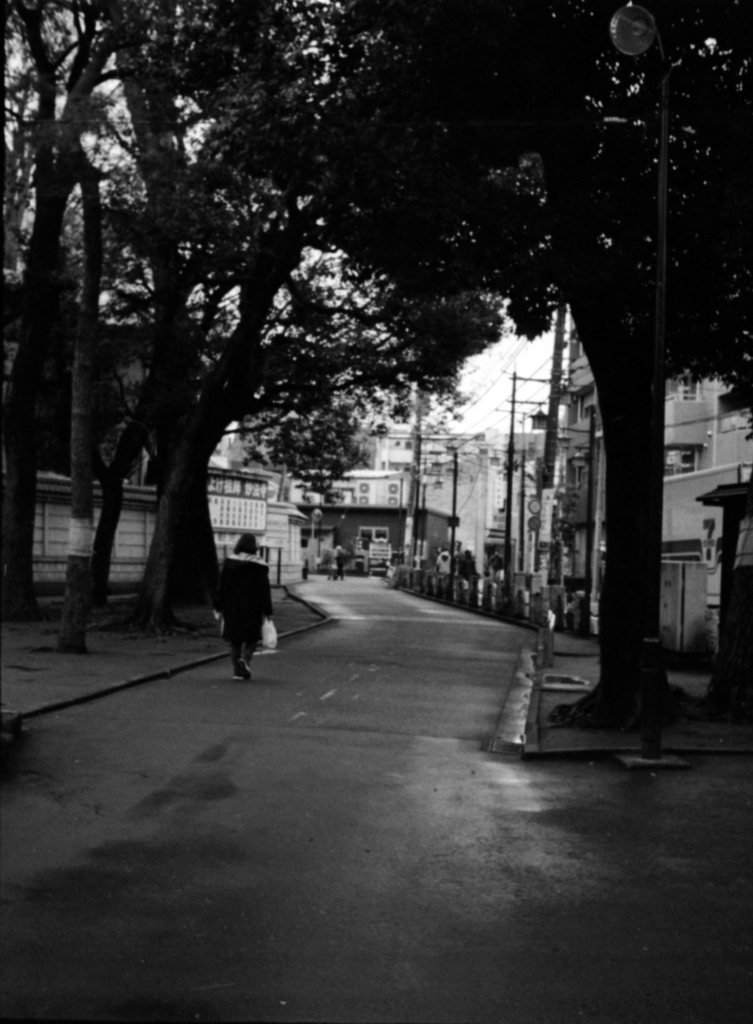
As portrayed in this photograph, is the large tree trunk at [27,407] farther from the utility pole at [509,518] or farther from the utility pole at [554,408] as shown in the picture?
the utility pole at [509,518]

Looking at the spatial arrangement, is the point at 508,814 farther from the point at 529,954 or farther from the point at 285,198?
the point at 285,198

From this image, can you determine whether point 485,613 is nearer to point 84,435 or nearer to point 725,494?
point 725,494

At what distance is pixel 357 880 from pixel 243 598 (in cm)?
995

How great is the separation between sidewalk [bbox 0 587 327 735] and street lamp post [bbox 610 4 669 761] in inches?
214

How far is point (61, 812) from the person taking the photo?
27.1ft

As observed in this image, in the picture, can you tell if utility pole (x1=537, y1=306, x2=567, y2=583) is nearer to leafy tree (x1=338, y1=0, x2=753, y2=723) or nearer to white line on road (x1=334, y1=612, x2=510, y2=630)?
white line on road (x1=334, y1=612, x2=510, y2=630)

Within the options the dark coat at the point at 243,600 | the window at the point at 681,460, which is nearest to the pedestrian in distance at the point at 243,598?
the dark coat at the point at 243,600

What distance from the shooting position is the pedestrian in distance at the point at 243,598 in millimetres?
16484

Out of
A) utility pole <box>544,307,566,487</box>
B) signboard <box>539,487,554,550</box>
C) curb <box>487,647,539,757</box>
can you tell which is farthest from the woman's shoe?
utility pole <box>544,307,566,487</box>

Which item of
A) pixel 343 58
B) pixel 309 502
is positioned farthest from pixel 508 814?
pixel 309 502

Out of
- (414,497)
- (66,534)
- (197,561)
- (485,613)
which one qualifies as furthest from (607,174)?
(414,497)

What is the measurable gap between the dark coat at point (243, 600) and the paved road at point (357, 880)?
12.4 feet

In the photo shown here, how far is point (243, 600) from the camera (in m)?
16.5

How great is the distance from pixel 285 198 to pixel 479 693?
1003 centimetres
